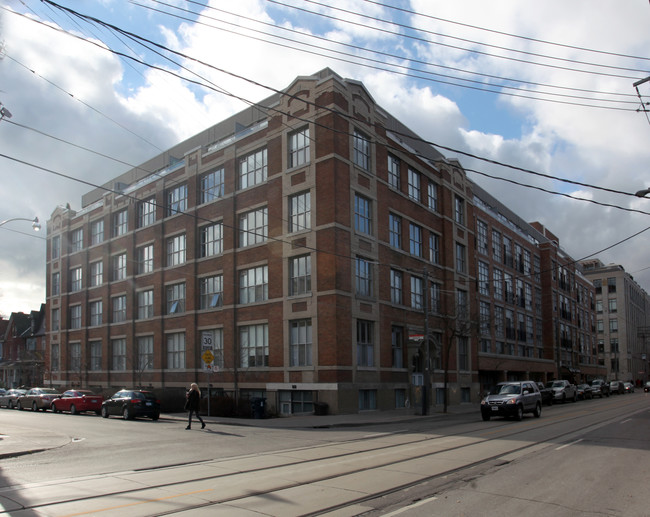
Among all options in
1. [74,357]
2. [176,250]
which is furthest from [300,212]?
[74,357]

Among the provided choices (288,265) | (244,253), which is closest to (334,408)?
(288,265)

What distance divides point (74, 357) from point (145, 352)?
12180mm

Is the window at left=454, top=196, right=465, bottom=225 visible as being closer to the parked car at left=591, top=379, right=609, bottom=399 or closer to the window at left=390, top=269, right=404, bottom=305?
the window at left=390, top=269, right=404, bottom=305

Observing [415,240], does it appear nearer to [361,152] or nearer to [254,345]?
[361,152]

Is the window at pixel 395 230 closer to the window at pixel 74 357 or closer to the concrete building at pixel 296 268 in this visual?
the concrete building at pixel 296 268

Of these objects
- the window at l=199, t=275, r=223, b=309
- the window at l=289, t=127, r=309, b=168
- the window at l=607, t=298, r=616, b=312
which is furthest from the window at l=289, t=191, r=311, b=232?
the window at l=607, t=298, r=616, b=312

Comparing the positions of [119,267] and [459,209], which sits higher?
[459,209]

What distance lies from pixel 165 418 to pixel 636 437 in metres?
20.2

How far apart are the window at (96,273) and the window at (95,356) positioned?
510 cm

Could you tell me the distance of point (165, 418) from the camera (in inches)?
1089

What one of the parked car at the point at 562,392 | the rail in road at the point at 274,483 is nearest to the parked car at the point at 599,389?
the parked car at the point at 562,392

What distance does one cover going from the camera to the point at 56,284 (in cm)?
5569

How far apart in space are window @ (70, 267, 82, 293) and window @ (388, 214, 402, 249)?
31.3m

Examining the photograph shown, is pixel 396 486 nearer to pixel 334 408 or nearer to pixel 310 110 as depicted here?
pixel 334 408
